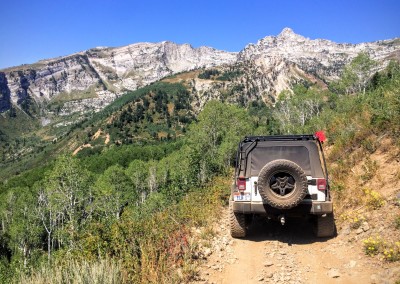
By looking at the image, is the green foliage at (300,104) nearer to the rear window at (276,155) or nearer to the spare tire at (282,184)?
the rear window at (276,155)

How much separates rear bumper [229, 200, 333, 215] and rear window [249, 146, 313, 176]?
0.95 metres

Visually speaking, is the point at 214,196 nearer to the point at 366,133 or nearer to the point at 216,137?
the point at 366,133

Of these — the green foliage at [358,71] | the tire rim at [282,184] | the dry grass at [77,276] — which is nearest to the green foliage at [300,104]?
the green foliage at [358,71]

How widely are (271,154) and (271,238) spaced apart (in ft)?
8.28

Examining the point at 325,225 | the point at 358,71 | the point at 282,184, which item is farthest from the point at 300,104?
the point at 282,184

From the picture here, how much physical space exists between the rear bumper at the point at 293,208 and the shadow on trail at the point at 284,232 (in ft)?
3.57

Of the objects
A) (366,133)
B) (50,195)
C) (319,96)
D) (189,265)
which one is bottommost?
(50,195)

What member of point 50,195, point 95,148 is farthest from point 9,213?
point 95,148

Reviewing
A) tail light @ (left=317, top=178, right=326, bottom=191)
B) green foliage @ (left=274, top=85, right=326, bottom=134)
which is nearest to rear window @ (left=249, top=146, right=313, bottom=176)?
tail light @ (left=317, top=178, right=326, bottom=191)

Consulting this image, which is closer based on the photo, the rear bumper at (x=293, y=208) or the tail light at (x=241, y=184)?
the rear bumper at (x=293, y=208)

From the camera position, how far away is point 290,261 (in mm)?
7633

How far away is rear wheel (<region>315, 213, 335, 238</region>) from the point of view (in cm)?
855

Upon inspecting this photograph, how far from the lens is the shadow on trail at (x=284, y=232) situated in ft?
29.5

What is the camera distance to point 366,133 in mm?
12625
